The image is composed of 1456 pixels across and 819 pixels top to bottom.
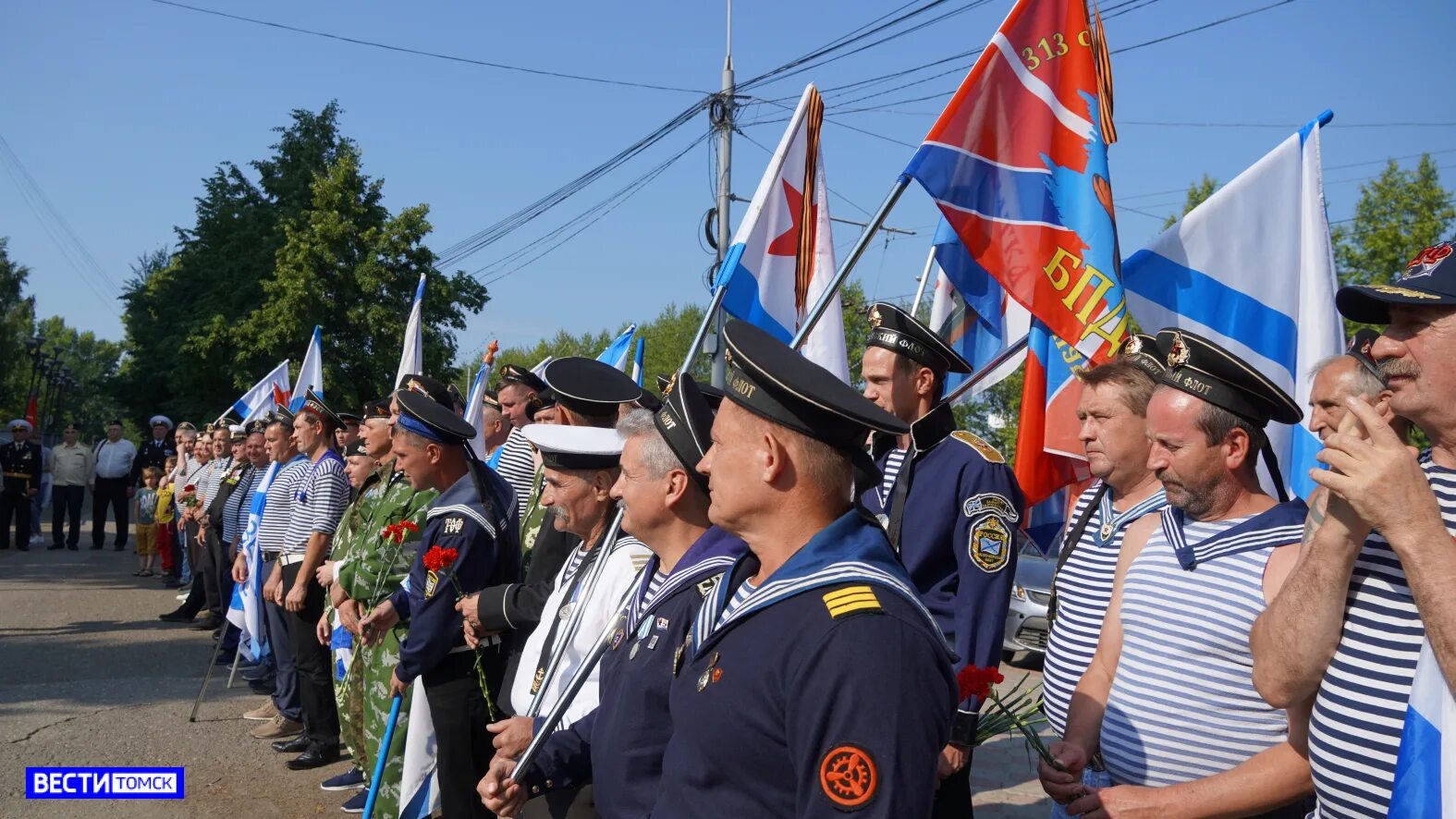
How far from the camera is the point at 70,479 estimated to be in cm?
2020

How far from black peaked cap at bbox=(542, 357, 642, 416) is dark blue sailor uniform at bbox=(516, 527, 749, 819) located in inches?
69.9

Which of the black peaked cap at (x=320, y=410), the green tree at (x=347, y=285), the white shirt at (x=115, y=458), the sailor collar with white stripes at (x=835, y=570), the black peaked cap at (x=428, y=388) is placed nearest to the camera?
the sailor collar with white stripes at (x=835, y=570)

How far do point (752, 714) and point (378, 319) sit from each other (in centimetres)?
3082

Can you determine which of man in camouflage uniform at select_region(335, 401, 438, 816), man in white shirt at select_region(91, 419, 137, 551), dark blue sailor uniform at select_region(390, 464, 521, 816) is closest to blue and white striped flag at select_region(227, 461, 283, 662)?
man in camouflage uniform at select_region(335, 401, 438, 816)

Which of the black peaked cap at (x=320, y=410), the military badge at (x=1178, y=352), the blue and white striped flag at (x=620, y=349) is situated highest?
the blue and white striped flag at (x=620, y=349)

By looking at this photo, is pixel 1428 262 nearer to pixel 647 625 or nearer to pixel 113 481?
pixel 647 625

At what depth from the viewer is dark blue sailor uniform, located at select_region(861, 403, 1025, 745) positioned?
3.58 m

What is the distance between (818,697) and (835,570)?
0.26 metres

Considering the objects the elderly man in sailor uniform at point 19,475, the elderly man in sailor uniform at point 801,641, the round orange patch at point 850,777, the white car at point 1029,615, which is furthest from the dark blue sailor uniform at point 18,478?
the round orange patch at point 850,777

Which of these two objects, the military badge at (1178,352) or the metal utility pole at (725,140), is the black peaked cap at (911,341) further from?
the metal utility pole at (725,140)

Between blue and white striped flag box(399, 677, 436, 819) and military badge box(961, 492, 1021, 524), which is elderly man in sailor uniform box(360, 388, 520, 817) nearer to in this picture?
blue and white striped flag box(399, 677, 436, 819)

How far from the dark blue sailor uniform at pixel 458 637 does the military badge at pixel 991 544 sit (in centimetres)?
244

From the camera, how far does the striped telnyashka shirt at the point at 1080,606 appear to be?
3430 millimetres

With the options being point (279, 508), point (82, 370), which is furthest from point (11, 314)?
point (82, 370)
